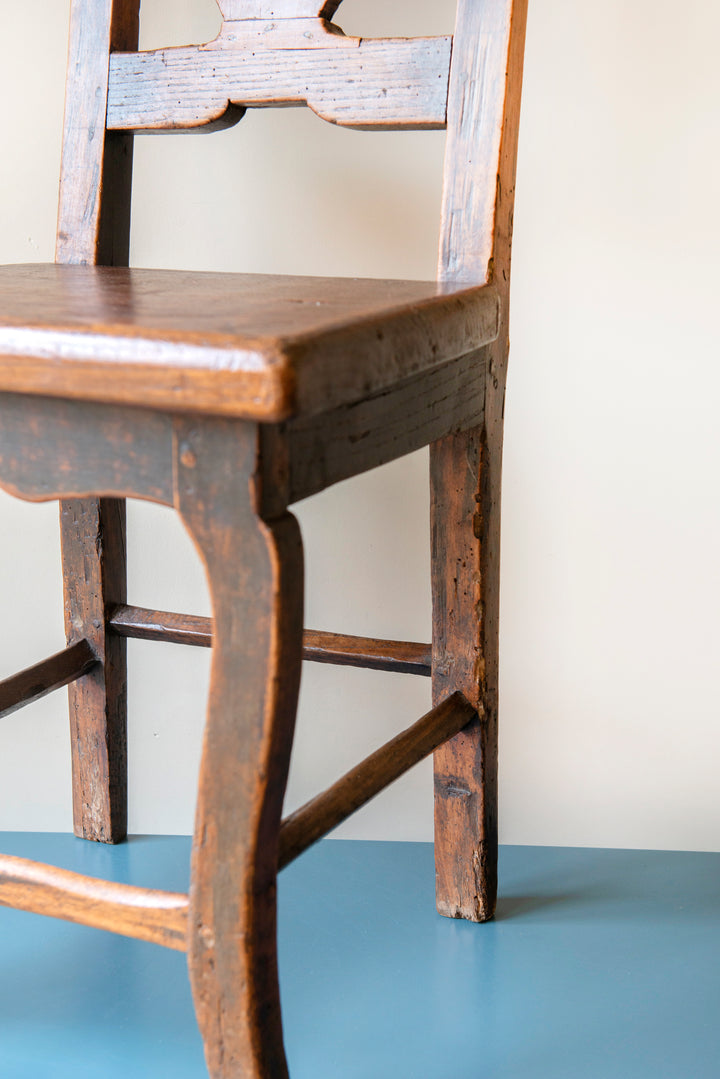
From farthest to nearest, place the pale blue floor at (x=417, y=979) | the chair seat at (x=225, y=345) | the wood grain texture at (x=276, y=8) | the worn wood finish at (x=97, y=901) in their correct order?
the wood grain texture at (x=276, y=8)
the pale blue floor at (x=417, y=979)
the worn wood finish at (x=97, y=901)
the chair seat at (x=225, y=345)

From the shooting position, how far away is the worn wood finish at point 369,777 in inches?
29.5

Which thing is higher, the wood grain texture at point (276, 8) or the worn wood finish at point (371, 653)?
the wood grain texture at point (276, 8)

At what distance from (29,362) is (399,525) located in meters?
0.67

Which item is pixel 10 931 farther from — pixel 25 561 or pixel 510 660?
pixel 510 660

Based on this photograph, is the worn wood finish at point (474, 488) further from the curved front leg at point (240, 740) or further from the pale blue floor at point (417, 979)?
the curved front leg at point (240, 740)

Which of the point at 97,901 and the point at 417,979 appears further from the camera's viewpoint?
the point at 417,979

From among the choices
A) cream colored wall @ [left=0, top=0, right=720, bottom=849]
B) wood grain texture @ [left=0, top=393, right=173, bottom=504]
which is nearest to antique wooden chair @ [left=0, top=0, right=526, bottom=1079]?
wood grain texture @ [left=0, top=393, right=173, bottom=504]

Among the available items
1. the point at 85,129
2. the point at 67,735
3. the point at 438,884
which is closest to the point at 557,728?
the point at 438,884

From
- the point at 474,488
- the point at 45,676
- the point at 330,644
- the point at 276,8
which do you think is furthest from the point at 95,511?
the point at 276,8

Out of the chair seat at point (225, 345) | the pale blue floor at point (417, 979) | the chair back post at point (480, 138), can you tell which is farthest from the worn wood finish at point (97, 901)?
the chair back post at point (480, 138)

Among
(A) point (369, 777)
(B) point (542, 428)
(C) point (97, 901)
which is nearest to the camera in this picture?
(C) point (97, 901)

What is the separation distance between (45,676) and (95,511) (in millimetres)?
170

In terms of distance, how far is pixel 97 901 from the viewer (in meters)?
0.73

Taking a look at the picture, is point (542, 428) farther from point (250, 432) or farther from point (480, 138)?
point (250, 432)
